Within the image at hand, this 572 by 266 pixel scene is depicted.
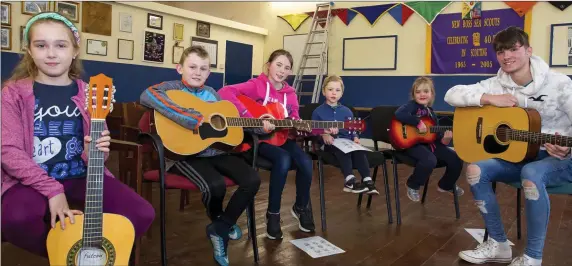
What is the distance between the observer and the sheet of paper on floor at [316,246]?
2320 millimetres

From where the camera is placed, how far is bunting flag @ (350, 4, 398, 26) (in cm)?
768

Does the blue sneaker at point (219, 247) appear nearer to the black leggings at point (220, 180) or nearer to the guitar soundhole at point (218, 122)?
the black leggings at point (220, 180)

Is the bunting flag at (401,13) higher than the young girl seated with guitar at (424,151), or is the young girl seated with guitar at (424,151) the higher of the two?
the bunting flag at (401,13)

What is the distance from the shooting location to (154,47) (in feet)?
23.5

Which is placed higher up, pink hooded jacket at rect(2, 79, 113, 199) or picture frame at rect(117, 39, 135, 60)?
picture frame at rect(117, 39, 135, 60)

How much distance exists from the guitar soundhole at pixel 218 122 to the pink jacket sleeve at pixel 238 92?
0.93 feet

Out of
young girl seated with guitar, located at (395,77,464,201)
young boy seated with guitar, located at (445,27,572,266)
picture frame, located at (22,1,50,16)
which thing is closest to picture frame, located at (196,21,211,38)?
picture frame, located at (22,1,50,16)

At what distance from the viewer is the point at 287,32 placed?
29.1 feet

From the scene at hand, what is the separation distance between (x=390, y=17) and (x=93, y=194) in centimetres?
705

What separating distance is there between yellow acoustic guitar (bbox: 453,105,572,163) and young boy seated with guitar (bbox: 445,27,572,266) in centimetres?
4

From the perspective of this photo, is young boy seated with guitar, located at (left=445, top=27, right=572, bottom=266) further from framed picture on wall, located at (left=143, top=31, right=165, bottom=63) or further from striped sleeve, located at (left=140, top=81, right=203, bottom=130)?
framed picture on wall, located at (left=143, top=31, right=165, bottom=63)

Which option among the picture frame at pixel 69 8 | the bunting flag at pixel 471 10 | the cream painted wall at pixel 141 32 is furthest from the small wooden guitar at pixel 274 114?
the bunting flag at pixel 471 10

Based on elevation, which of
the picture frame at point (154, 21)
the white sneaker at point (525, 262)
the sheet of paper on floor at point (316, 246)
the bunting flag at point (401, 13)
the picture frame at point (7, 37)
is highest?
the bunting flag at point (401, 13)

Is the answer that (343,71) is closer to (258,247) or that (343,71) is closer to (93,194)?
(258,247)
